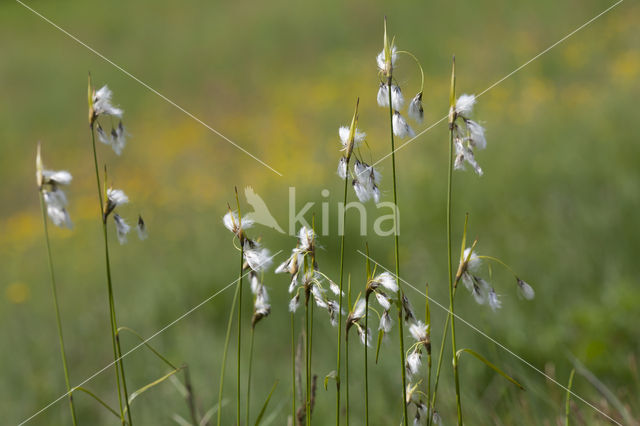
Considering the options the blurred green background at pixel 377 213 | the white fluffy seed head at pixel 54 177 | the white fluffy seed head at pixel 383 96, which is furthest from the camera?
the blurred green background at pixel 377 213

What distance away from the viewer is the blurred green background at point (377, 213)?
9.17ft

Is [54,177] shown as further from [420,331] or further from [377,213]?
[377,213]

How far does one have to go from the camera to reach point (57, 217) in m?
1.10

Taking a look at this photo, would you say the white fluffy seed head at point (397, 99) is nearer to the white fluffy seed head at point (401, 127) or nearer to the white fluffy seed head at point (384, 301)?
the white fluffy seed head at point (401, 127)

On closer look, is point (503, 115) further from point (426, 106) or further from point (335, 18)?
point (335, 18)

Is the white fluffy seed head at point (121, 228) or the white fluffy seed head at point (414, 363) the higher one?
the white fluffy seed head at point (121, 228)

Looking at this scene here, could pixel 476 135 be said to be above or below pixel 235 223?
above

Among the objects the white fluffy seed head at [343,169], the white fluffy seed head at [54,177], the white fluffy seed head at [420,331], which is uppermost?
the white fluffy seed head at [54,177]

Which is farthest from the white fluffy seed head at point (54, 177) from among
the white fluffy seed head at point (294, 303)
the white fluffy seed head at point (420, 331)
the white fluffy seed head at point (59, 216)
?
the white fluffy seed head at point (420, 331)

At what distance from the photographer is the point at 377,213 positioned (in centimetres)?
471

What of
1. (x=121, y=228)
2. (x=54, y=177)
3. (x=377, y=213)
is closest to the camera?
(x=54, y=177)

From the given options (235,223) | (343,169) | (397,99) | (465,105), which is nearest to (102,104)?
(235,223)

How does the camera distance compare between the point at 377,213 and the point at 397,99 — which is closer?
the point at 397,99

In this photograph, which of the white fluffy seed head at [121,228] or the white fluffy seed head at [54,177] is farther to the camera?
the white fluffy seed head at [121,228]
